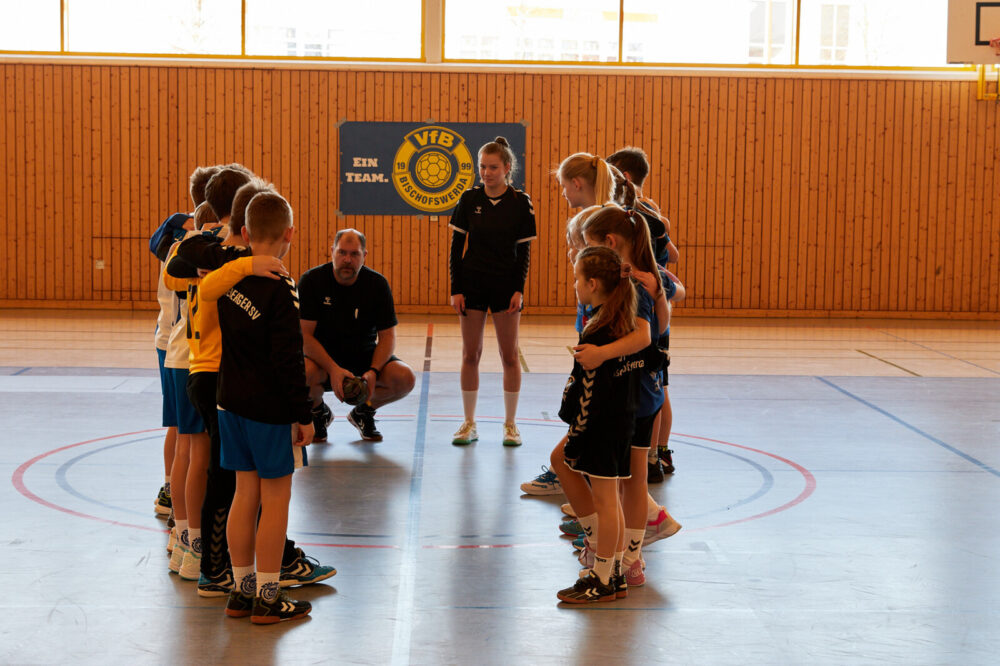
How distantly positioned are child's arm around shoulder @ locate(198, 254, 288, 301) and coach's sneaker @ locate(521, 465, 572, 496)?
1865 mm

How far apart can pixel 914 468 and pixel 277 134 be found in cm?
908

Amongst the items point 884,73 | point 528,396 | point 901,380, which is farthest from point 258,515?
point 884,73

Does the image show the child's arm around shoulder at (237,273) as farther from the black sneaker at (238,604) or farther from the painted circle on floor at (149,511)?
the painted circle on floor at (149,511)

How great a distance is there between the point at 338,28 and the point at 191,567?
983 centimetres

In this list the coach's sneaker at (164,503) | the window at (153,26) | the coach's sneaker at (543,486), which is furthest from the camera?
the window at (153,26)

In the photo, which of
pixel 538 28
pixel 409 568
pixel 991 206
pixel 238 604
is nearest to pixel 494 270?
pixel 409 568

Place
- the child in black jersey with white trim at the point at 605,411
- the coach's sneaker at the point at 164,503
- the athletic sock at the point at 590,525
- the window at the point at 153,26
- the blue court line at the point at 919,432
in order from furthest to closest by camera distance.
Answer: the window at the point at 153,26 < the blue court line at the point at 919,432 < the coach's sneaker at the point at 164,503 < the athletic sock at the point at 590,525 < the child in black jersey with white trim at the point at 605,411

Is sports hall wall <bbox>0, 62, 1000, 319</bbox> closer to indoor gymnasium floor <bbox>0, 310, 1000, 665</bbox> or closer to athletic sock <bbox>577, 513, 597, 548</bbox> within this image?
indoor gymnasium floor <bbox>0, 310, 1000, 665</bbox>

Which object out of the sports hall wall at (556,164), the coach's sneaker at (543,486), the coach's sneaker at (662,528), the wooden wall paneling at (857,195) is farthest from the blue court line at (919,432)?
the wooden wall paneling at (857,195)

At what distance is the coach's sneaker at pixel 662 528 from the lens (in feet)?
12.2

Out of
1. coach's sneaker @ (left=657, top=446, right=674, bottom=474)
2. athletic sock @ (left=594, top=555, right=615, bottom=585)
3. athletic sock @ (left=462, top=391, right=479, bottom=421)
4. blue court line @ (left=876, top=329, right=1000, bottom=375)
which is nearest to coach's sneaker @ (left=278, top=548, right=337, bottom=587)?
athletic sock @ (left=594, top=555, right=615, bottom=585)

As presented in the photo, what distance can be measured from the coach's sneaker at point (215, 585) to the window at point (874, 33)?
10.9 metres

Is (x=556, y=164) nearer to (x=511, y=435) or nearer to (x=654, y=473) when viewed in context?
(x=511, y=435)

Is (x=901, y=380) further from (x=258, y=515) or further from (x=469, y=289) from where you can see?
(x=258, y=515)
